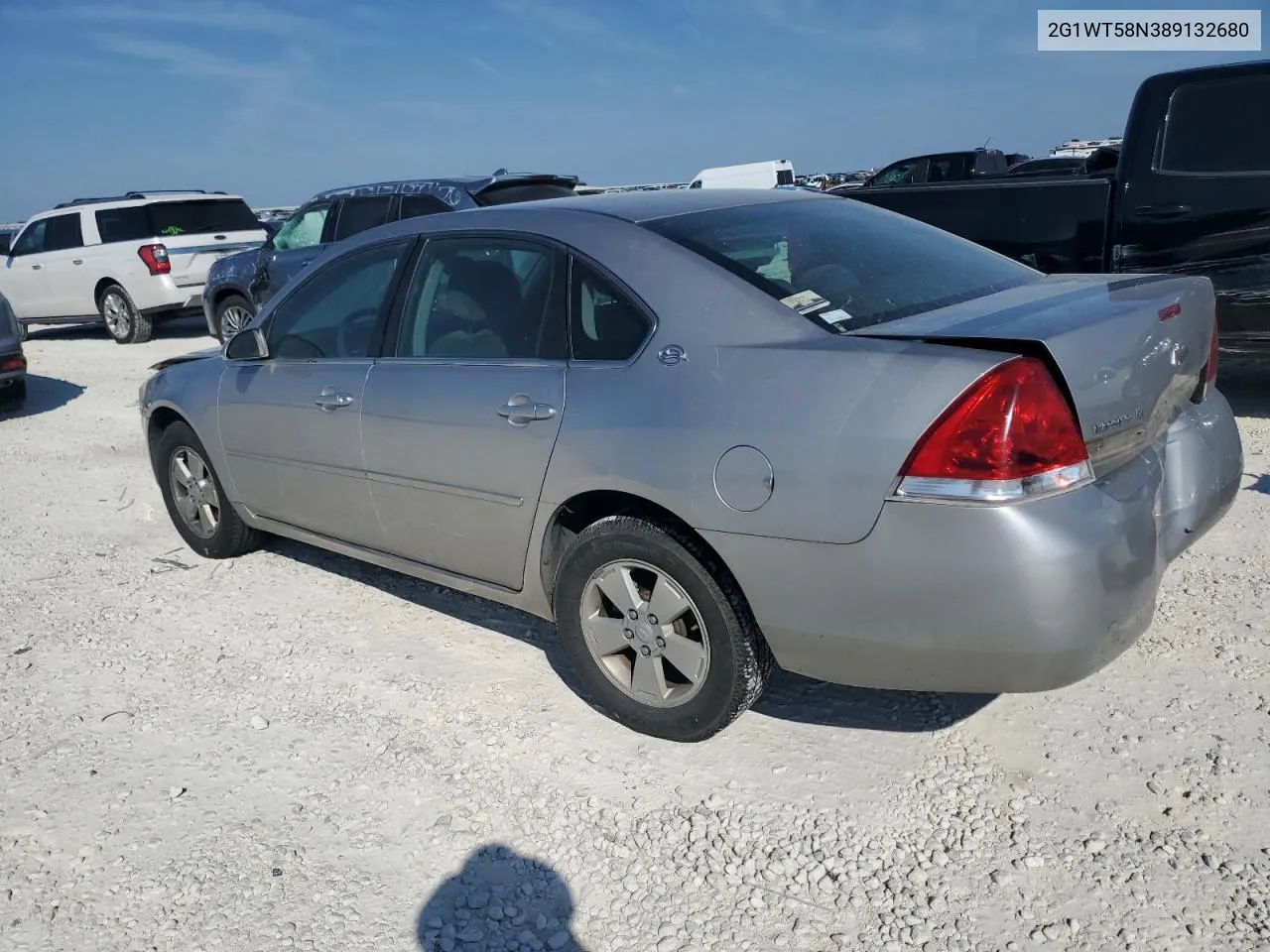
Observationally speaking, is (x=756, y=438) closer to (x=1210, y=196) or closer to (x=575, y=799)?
(x=575, y=799)

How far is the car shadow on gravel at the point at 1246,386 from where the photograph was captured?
646 cm

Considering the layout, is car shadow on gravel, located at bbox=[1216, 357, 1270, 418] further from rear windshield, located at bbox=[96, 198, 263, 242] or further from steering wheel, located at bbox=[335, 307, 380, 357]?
rear windshield, located at bbox=[96, 198, 263, 242]

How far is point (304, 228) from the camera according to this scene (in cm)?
1077

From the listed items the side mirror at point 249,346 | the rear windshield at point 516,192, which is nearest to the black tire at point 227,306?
the rear windshield at point 516,192

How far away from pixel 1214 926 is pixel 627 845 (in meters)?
1.35

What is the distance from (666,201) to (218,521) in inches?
107

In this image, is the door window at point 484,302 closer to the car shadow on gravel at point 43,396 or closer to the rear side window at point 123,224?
the car shadow on gravel at point 43,396

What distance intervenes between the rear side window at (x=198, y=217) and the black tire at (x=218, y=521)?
9.14 metres

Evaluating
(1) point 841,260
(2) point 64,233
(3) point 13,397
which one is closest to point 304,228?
(3) point 13,397

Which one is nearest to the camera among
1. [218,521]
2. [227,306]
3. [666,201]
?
[666,201]

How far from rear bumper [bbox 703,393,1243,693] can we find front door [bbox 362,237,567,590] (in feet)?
2.63

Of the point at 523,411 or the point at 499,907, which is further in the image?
the point at 523,411

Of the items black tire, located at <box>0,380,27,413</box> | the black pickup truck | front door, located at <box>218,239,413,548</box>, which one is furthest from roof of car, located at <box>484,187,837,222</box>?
black tire, located at <box>0,380,27,413</box>

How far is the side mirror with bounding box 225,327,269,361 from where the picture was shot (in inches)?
169
